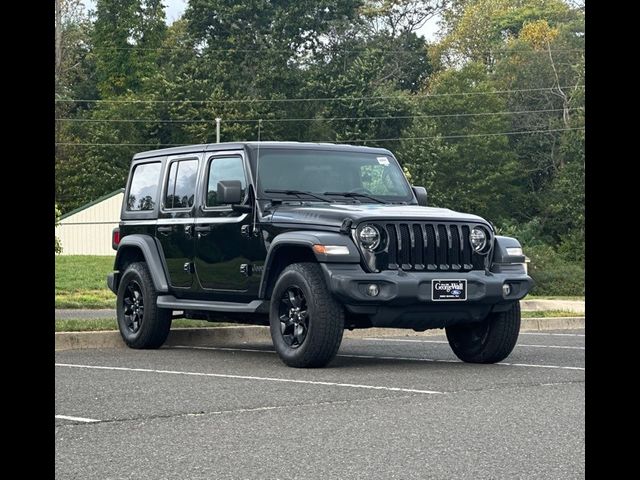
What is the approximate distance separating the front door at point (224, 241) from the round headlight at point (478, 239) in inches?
79.8

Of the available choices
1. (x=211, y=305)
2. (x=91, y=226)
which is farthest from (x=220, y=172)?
(x=91, y=226)

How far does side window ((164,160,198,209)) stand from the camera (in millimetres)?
13562

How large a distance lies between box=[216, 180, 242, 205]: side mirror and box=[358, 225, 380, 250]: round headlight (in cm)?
162

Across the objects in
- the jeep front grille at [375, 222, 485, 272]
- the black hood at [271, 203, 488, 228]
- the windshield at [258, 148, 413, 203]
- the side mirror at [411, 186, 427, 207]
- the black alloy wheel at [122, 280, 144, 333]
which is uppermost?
the windshield at [258, 148, 413, 203]

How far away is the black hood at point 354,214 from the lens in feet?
37.4

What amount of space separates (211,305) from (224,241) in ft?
2.17

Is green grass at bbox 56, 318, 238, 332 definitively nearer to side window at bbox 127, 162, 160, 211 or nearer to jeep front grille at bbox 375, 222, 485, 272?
side window at bbox 127, 162, 160, 211

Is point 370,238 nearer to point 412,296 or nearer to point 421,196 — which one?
point 412,296

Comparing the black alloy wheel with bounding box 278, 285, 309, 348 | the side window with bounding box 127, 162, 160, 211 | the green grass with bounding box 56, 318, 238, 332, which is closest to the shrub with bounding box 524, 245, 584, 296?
the green grass with bounding box 56, 318, 238, 332

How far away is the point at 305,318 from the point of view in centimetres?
1138

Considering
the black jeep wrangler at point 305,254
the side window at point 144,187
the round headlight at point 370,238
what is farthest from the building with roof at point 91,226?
the round headlight at point 370,238
